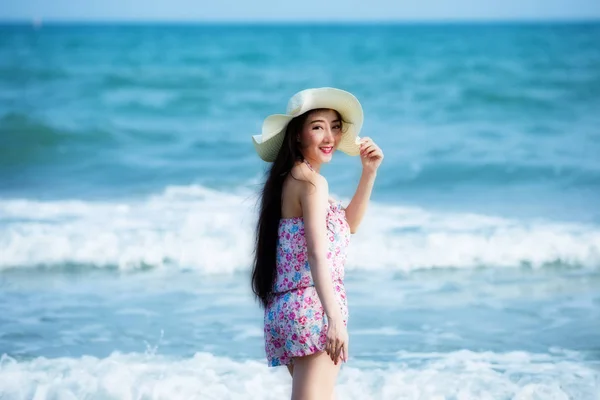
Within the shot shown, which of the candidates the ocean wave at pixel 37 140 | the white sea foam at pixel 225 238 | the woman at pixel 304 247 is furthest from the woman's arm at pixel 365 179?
the ocean wave at pixel 37 140

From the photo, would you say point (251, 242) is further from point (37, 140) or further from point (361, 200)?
point (37, 140)

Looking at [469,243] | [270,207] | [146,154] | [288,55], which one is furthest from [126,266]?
[288,55]

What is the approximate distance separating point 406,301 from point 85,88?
1726 cm

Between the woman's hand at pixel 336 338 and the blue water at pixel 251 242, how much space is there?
202 centimetres

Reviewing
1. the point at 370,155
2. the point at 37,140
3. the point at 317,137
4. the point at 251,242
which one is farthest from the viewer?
the point at 37,140

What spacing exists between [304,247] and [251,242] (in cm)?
613

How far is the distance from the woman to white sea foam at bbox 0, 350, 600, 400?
6.04 feet

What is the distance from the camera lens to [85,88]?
2302 centimetres

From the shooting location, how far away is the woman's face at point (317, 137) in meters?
3.48

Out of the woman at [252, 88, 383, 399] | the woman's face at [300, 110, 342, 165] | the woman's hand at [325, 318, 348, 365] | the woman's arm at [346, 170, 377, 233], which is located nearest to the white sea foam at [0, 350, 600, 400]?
the woman's arm at [346, 170, 377, 233]

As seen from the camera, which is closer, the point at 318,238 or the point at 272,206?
the point at 318,238

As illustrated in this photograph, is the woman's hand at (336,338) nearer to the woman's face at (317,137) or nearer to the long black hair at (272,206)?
the long black hair at (272,206)

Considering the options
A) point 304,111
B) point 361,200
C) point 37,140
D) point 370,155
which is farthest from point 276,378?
point 37,140

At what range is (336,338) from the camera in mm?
3260
